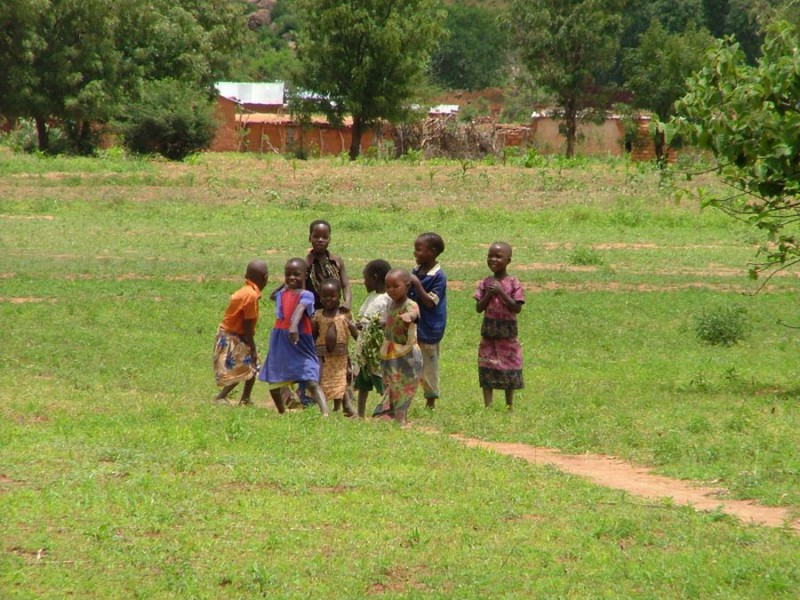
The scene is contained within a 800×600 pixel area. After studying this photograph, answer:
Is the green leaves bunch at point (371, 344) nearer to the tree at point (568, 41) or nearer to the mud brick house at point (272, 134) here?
the mud brick house at point (272, 134)

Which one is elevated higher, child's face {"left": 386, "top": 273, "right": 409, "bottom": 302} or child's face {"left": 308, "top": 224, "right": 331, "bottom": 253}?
child's face {"left": 308, "top": 224, "right": 331, "bottom": 253}

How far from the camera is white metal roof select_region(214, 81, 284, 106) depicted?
60997 mm

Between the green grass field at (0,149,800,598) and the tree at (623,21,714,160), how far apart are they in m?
29.9

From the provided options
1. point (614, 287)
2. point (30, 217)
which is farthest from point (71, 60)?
point (614, 287)

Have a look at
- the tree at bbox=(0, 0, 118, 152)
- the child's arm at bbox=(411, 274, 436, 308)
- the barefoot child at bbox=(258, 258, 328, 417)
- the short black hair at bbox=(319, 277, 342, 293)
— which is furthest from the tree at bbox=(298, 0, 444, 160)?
the barefoot child at bbox=(258, 258, 328, 417)

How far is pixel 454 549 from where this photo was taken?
5.90 m

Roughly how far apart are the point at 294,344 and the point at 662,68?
4513cm

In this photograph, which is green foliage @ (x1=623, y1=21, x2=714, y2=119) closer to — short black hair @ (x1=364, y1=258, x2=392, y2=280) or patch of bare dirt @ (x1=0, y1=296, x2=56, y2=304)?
patch of bare dirt @ (x1=0, y1=296, x2=56, y2=304)

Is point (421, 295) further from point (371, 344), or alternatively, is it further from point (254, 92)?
point (254, 92)

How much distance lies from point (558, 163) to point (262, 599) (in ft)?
117

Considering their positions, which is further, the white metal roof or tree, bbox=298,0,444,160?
the white metal roof

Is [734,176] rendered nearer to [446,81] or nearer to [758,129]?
[758,129]

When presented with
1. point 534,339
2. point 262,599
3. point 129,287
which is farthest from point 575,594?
point 129,287

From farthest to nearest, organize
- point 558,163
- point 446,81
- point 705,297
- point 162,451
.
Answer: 1. point 446,81
2. point 558,163
3. point 705,297
4. point 162,451
